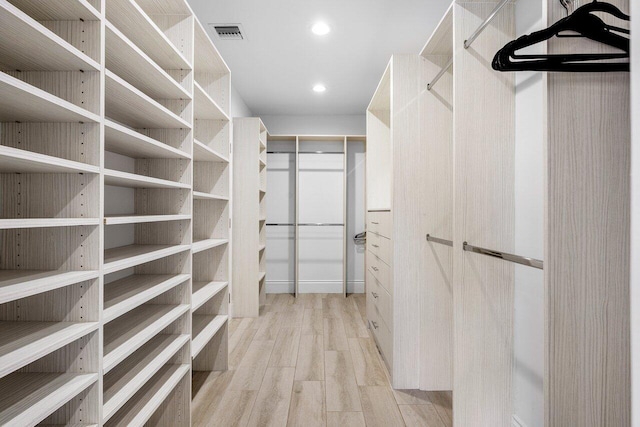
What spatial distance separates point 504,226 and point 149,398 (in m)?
1.68

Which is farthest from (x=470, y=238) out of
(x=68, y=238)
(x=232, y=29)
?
(x=232, y=29)

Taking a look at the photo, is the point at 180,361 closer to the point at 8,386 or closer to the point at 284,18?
the point at 8,386

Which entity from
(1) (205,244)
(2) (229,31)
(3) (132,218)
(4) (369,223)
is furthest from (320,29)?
(3) (132,218)

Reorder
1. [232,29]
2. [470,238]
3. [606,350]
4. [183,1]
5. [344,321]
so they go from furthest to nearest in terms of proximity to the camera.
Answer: [344,321], [232,29], [183,1], [470,238], [606,350]

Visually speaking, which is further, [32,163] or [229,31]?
[229,31]

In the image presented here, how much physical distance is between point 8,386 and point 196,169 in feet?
5.41

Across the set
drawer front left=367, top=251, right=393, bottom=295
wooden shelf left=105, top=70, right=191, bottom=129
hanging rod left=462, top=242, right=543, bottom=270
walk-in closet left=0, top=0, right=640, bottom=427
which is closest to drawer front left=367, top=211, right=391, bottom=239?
walk-in closet left=0, top=0, right=640, bottom=427

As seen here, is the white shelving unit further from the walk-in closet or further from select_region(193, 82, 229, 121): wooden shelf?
select_region(193, 82, 229, 121): wooden shelf

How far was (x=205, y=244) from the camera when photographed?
7.15ft

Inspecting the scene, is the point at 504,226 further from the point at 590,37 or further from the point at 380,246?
the point at 380,246

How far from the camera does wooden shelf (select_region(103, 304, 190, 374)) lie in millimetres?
1233

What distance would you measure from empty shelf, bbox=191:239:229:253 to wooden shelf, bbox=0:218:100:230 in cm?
96

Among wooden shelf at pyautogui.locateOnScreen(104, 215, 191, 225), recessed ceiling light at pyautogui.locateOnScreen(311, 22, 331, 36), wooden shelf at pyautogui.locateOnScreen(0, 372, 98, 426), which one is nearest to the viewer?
wooden shelf at pyautogui.locateOnScreen(0, 372, 98, 426)

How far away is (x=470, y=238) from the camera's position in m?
1.61
